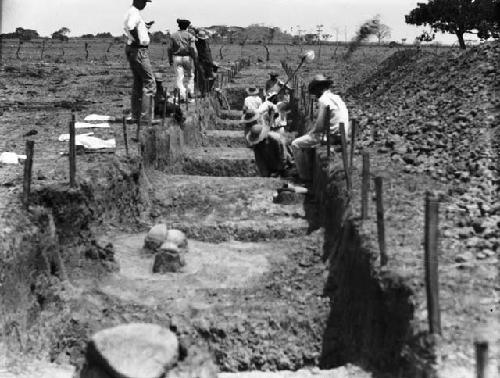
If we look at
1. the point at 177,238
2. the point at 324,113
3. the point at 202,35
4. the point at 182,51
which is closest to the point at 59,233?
the point at 177,238

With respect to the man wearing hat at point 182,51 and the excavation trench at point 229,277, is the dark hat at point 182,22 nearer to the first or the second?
the man wearing hat at point 182,51

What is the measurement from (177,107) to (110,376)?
812cm

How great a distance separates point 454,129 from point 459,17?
18.3m

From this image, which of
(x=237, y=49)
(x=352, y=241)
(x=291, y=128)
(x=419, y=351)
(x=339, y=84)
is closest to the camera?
(x=419, y=351)

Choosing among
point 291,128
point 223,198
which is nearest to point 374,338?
point 223,198

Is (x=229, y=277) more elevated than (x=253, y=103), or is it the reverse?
(x=253, y=103)

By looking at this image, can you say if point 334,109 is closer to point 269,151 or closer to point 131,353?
point 269,151

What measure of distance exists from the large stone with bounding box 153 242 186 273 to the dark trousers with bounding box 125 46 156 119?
3248 mm

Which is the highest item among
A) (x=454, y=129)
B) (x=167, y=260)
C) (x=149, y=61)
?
(x=149, y=61)

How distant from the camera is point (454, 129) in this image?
934 centimetres

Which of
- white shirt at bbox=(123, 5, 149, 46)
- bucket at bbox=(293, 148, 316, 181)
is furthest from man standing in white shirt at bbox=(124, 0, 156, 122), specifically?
bucket at bbox=(293, 148, 316, 181)

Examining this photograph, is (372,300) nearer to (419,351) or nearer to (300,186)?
(419,351)

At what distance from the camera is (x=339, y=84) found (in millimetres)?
21125

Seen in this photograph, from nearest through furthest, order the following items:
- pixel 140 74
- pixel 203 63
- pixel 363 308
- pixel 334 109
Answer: pixel 363 308 < pixel 334 109 < pixel 140 74 < pixel 203 63
